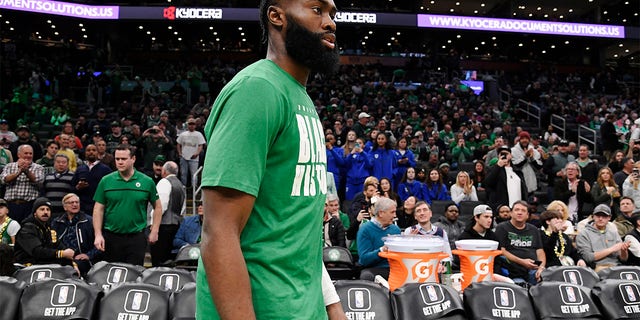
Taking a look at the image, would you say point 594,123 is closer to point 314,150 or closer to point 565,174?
point 565,174

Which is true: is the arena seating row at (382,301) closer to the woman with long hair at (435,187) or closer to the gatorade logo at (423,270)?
the gatorade logo at (423,270)

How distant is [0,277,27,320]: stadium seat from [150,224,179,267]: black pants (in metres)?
3.13

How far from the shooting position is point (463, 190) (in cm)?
965

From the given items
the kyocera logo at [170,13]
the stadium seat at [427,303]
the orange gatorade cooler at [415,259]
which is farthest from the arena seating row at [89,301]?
the kyocera logo at [170,13]

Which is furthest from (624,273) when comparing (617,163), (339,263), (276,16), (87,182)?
(617,163)

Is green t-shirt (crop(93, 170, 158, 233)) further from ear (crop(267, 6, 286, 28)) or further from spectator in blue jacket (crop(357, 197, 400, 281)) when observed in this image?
ear (crop(267, 6, 286, 28))

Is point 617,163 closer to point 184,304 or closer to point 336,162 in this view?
point 336,162

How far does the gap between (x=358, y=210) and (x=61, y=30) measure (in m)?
25.5

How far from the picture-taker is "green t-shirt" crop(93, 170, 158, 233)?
6312mm

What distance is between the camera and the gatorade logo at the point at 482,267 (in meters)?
5.52

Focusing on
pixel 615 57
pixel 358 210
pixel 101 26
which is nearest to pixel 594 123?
pixel 358 210

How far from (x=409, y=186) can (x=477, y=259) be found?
162 inches

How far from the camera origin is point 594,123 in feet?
59.1

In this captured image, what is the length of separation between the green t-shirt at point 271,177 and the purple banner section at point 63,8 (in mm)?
22095
